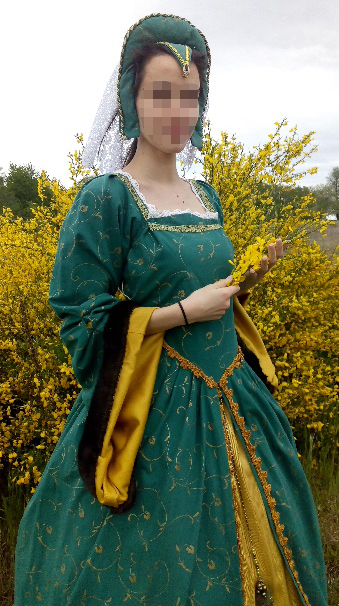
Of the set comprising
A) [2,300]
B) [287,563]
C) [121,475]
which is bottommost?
[287,563]

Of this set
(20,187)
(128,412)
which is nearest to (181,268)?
(128,412)

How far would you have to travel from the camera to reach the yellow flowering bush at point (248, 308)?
238 cm

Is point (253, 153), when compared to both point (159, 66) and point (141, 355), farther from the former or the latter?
point (141, 355)

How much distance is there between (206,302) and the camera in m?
1.18

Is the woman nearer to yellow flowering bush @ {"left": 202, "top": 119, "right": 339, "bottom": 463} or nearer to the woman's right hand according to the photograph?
the woman's right hand

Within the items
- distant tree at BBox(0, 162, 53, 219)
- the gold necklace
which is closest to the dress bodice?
the gold necklace

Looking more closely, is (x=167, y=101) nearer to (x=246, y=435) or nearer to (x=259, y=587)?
(x=246, y=435)

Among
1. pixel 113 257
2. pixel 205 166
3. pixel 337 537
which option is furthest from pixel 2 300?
pixel 337 537

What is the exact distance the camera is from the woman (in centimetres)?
113

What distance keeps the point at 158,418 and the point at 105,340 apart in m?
0.24

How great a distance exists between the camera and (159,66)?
1.23 m

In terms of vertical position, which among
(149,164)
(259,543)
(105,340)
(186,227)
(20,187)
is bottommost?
(259,543)

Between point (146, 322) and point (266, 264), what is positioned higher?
point (266, 264)

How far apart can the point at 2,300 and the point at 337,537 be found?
205cm
